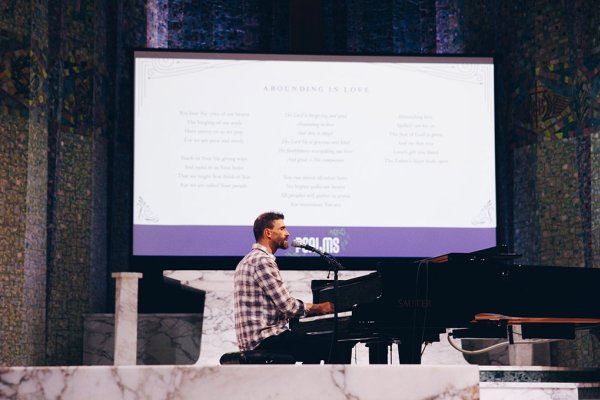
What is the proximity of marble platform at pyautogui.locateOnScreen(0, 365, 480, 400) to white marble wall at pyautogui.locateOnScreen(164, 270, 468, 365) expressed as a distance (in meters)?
4.50

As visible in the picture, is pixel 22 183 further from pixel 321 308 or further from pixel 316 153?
pixel 321 308

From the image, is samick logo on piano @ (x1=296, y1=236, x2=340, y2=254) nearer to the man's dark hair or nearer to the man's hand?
the man's dark hair

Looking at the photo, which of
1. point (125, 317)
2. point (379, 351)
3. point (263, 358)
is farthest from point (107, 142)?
point (263, 358)

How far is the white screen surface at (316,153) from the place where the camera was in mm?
7176

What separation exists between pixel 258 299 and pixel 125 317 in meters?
1.68

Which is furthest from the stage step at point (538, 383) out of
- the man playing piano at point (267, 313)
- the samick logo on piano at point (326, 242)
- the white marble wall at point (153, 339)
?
the white marble wall at point (153, 339)

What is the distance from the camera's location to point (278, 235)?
5.13 metres

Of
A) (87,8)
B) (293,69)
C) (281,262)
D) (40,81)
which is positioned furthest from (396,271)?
(87,8)

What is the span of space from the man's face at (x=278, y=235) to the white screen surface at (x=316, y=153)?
6.59 feet

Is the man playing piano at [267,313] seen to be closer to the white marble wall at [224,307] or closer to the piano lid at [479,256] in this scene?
the piano lid at [479,256]

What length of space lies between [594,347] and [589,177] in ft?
4.07

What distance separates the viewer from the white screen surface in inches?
283

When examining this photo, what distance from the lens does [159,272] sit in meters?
7.38

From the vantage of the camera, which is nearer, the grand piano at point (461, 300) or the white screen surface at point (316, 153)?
the grand piano at point (461, 300)
